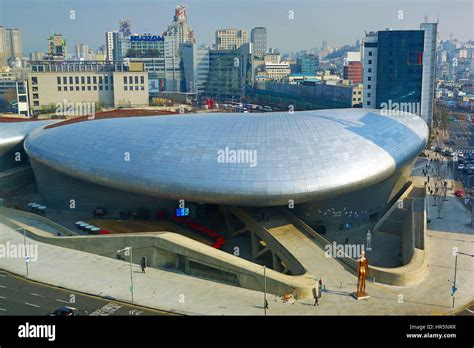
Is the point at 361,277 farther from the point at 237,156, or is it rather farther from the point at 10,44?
the point at 10,44

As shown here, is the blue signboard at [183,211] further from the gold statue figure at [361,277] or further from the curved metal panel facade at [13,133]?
the curved metal panel facade at [13,133]

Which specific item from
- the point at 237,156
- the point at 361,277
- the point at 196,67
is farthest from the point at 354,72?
the point at 361,277

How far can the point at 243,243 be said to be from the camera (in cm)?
3612

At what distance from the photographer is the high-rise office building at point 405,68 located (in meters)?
78.7

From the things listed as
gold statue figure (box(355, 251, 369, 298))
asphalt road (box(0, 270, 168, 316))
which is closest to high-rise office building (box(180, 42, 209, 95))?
asphalt road (box(0, 270, 168, 316))

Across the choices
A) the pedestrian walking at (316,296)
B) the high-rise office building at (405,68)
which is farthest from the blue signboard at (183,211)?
the high-rise office building at (405,68)

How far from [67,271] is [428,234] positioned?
77.2 ft

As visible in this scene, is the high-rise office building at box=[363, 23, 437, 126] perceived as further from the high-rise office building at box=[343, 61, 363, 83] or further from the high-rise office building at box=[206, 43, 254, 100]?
the high-rise office building at box=[343, 61, 363, 83]

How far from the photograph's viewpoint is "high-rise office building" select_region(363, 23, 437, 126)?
7869 centimetres

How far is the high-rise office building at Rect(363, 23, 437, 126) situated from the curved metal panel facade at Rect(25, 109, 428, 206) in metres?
41.5

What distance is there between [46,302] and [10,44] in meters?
189

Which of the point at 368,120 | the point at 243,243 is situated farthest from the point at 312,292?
the point at 368,120

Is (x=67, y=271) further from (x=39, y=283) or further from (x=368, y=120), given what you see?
(x=368, y=120)

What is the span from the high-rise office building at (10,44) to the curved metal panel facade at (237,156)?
160077 mm
